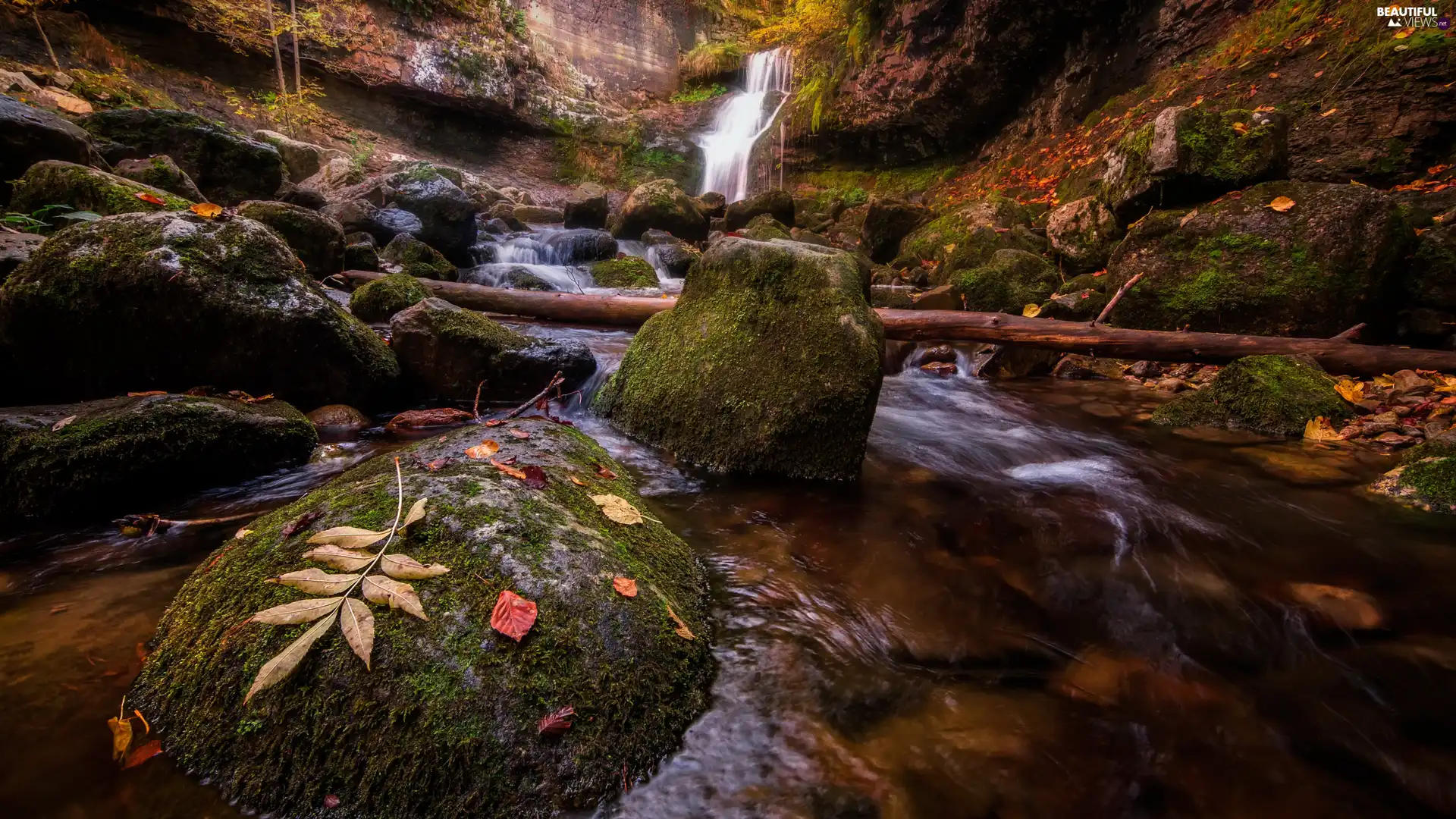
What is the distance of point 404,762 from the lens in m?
1.25

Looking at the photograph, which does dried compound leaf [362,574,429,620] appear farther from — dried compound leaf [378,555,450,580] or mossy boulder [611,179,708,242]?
mossy boulder [611,179,708,242]

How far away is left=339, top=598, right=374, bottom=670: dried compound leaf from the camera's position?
4.36 ft

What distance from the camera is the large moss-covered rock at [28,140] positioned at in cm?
545

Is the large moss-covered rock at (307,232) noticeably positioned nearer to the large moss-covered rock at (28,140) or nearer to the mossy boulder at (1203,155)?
the large moss-covered rock at (28,140)

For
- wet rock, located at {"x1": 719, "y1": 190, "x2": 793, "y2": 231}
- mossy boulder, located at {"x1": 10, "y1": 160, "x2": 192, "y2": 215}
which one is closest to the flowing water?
mossy boulder, located at {"x1": 10, "y1": 160, "x2": 192, "y2": 215}

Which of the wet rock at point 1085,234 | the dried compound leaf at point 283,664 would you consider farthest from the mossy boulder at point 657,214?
the dried compound leaf at point 283,664

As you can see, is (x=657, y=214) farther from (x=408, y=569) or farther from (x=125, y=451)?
(x=408, y=569)

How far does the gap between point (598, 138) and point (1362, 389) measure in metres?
24.7

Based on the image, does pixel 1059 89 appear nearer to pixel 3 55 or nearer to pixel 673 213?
pixel 673 213

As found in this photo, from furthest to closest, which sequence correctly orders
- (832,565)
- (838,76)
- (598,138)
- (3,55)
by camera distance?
(598,138) → (838,76) → (3,55) → (832,565)

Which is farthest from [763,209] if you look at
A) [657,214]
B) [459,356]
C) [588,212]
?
[459,356]

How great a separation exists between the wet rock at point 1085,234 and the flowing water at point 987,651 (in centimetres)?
Answer: 527

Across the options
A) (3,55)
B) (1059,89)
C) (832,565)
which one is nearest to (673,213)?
(1059,89)

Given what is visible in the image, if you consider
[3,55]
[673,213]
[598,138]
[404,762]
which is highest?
[598,138]
